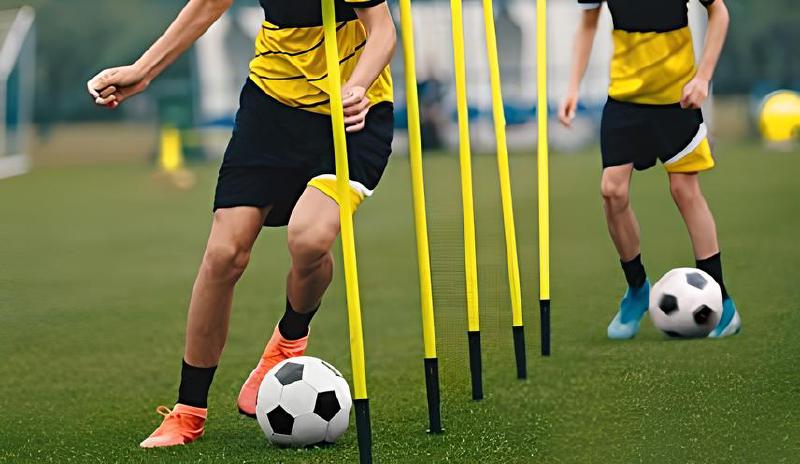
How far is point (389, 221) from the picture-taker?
46.0 feet

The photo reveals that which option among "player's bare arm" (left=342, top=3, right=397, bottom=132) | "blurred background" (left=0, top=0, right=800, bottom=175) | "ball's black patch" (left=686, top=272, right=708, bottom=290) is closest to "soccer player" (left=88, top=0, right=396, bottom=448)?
"player's bare arm" (left=342, top=3, right=397, bottom=132)

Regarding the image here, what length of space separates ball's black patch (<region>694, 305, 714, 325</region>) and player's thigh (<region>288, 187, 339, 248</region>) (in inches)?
90.0

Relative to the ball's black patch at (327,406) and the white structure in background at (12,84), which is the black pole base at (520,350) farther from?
the white structure in background at (12,84)

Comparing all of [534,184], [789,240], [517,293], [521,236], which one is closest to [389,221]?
[521,236]

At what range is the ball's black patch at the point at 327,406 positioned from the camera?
439 cm

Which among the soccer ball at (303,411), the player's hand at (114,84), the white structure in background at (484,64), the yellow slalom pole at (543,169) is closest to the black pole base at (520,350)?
the yellow slalom pole at (543,169)

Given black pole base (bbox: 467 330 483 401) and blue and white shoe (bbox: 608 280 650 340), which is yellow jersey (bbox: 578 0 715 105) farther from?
black pole base (bbox: 467 330 483 401)

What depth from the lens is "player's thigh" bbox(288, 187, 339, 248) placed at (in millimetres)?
4445

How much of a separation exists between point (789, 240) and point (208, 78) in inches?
817

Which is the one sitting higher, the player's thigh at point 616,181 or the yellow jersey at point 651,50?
the yellow jersey at point 651,50

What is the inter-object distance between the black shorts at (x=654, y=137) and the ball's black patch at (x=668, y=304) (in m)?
0.62

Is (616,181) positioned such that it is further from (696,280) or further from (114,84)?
(114,84)

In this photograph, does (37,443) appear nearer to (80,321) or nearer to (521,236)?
(80,321)

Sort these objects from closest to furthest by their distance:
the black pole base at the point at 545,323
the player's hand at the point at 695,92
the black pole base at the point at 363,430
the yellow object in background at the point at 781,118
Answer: the black pole base at the point at 363,430 → the black pole base at the point at 545,323 → the player's hand at the point at 695,92 → the yellow object in background at the point at 781,118
